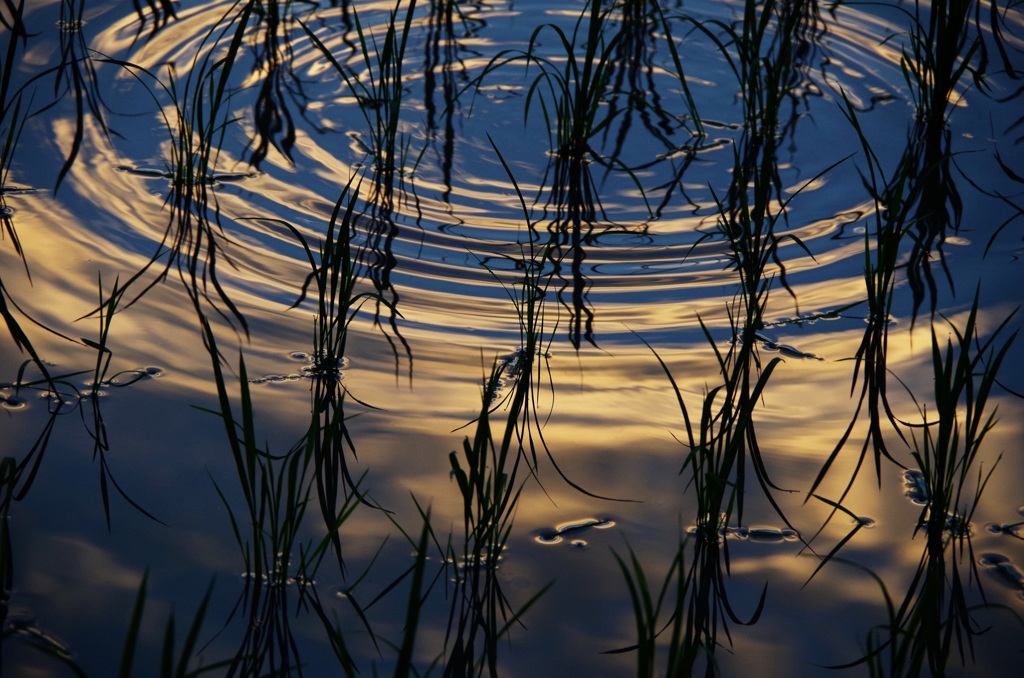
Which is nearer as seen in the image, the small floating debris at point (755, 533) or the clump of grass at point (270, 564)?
the clump of grass at point (270, 564)

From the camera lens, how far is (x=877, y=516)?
A: 178 centimetres

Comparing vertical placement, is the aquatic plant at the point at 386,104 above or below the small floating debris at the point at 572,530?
above

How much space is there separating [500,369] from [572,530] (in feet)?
1.35

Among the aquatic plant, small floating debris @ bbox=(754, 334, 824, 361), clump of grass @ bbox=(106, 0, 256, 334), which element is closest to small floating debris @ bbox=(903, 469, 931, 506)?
small floating debris @ bbox=(754, 334, 824, 361)

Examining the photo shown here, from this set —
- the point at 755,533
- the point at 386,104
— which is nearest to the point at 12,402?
the point at 386,104

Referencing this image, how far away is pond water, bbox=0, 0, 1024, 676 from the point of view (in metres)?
1.55

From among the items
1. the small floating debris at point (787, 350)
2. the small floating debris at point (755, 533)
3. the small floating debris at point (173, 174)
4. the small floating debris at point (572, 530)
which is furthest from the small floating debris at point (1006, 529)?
the small floating debris at point (173, 174)

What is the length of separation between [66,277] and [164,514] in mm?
872

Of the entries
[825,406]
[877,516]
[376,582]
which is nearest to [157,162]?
[376,582]

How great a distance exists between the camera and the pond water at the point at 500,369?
155 centimetres

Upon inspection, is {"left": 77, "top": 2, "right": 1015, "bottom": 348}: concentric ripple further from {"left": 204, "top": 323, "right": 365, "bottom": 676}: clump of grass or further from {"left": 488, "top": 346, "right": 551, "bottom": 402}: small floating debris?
{"left": 204, "top": 323, "right": 365, "bottom": 676}: clump of grass

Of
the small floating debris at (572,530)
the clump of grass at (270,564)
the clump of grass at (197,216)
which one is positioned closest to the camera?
the clump of grass at (270,564)

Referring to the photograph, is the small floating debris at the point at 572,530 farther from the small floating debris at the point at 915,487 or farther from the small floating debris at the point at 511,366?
the small floating debris at the point at 915,487

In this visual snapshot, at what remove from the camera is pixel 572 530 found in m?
1.72
